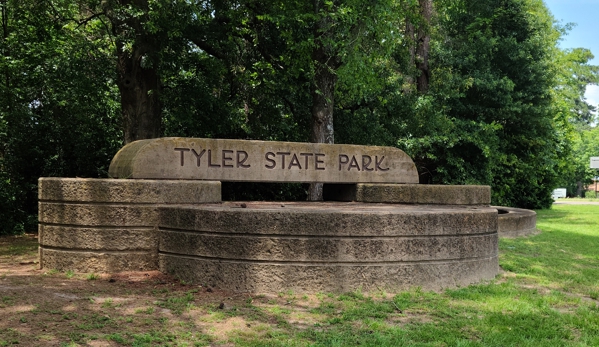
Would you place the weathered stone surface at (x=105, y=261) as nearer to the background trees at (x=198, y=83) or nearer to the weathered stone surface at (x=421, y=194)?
the weathered stone surface at (x=421, y=194)

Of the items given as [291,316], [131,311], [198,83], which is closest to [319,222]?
[291,316]

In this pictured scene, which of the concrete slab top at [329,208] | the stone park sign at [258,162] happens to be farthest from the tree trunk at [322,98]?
the concrete slab top at [329,208]

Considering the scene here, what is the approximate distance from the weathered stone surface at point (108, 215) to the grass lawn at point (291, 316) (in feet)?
2.17

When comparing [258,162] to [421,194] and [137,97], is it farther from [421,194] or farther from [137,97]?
[137,97]

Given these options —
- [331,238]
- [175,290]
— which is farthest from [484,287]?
[175,290]

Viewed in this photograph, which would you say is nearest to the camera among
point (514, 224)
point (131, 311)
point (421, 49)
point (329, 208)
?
point (131, 311)

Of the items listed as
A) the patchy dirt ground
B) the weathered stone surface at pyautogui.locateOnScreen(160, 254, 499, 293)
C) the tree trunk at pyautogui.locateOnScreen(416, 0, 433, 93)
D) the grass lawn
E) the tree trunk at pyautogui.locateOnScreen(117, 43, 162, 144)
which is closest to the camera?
the patchy dirt ground

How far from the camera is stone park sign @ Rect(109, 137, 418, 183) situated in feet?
25.7

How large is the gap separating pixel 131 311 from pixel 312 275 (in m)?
1.90

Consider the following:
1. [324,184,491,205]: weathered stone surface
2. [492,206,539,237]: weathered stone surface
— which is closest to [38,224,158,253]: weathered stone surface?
[324,184,491,205]: weathered stone surface

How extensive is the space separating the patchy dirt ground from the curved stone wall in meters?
0.21

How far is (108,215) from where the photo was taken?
6.81m

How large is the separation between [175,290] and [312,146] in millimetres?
3835

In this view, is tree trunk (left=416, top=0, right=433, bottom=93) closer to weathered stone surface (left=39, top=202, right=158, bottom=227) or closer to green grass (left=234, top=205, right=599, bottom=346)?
green grass (left=234, top=205, right=599, bottom=346)
